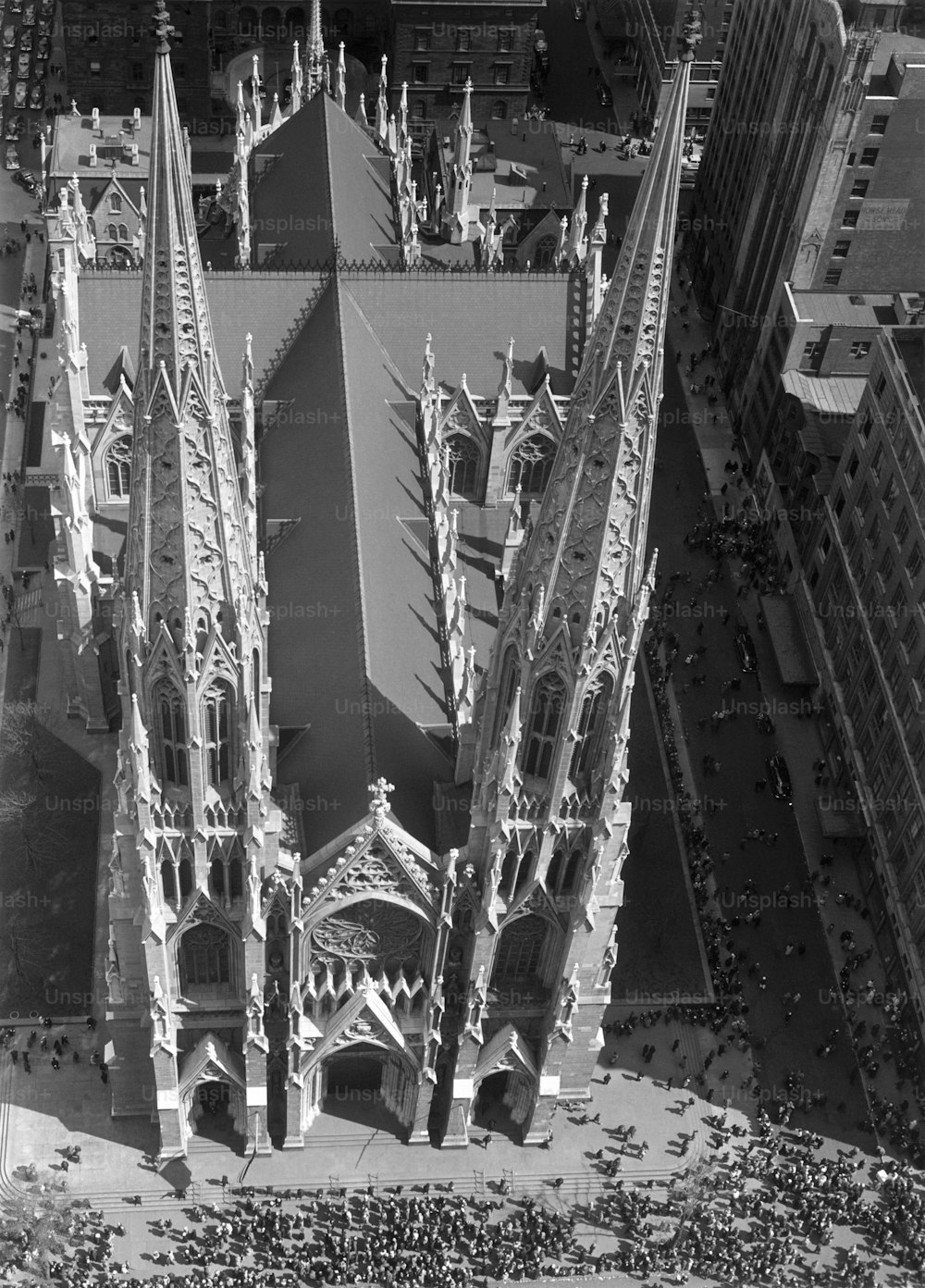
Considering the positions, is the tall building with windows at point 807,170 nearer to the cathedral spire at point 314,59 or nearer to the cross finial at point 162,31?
the cathedral spire at point 314,59

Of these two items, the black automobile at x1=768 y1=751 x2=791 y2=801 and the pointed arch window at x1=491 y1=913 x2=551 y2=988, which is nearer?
the pointed arch window at x1=491 y1=913 x2=551 y2=988

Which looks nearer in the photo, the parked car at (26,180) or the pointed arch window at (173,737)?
the pointed arch window at (173,737)

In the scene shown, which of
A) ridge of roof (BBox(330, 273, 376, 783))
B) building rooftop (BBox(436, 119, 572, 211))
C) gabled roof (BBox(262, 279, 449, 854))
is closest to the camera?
ridge of roof (BBox(330, 273, 376, 783))

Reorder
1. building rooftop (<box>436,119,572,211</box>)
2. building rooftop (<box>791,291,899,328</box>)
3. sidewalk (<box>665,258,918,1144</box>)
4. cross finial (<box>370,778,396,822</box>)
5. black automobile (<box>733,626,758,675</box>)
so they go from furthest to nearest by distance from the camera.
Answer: building rooftop (<box>436,119,572,211</box>) < building rooftop (<box>791,291,899,328</box>) < black automobile (<box>733,626,758,675</box>) < sidewalk (<box>665,258,918,1144</box>) < cross finial (<box>370,778,396,822</box>)

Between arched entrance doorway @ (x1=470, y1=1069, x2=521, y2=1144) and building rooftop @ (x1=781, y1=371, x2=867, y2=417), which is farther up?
building rooftop @ (x1=781, y1=371, x2=867, y2=417)

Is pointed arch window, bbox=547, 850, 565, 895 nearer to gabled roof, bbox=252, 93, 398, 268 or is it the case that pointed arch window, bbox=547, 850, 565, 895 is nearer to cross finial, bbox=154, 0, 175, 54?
cross finial, bbox=154, 0, 175, 54

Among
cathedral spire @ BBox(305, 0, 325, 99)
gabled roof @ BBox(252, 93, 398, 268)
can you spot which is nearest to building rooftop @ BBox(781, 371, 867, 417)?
gabled roof @ BBox(252, 93, 398, 268)

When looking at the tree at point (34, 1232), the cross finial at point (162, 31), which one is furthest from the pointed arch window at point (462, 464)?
the tree at point (34, 1232)
